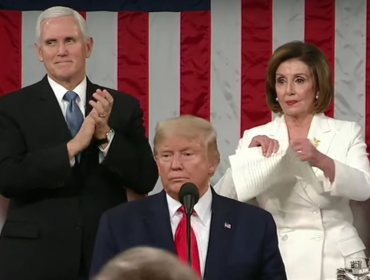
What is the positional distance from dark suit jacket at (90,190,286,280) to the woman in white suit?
281 millimetres

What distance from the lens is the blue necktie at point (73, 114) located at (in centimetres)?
284

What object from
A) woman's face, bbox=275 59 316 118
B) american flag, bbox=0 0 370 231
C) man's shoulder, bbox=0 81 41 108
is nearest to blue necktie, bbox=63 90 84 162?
man's shoulder, bbox=0 81 41 108

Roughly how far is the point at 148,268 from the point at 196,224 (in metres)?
1.20

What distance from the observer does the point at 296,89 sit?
2.98m

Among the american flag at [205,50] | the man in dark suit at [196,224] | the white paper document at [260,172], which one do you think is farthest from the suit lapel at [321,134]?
the american flag at [205,50]

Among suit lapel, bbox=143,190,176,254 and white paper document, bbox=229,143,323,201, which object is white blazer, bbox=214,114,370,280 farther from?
suit lapel, bbox=143,190,176,254

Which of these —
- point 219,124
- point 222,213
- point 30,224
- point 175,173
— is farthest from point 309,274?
point 219,124

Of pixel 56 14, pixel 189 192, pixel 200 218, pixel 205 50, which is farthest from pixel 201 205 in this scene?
pixel 205 50

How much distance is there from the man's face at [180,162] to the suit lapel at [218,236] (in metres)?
0.10

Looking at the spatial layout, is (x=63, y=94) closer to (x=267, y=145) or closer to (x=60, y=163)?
(x=60, y=163)

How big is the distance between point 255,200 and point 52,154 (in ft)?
2.30

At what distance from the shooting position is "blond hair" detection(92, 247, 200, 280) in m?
1.41

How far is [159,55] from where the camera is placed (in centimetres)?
391

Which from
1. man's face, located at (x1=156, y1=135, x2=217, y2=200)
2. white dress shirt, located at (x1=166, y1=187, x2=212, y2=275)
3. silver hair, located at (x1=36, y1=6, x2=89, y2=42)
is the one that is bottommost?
white dress shirt, located at (x1=166, y1=187, x2=212, y2=275)
